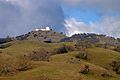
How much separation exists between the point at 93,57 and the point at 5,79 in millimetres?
58505

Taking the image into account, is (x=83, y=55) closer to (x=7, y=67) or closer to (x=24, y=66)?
(x=24, y=66)

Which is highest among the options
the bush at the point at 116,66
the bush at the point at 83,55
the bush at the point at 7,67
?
the bush at the point at 83,55

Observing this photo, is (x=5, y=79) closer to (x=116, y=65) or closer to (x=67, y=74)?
(x=67, y=74)

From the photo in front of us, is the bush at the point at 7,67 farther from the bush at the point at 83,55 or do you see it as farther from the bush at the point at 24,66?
the bush at the point at 83,55

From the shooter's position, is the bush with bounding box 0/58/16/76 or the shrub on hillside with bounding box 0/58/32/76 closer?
the bush with bounding box 0/58/16/76

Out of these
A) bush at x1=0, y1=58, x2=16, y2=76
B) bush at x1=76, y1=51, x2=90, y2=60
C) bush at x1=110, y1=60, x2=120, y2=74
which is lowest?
bush at x1=110, y1=60, x2=120, y2=74

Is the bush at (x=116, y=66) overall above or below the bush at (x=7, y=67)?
below

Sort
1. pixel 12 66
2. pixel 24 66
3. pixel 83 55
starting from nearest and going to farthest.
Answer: pixel 24 66
pixel 12 66
pixel 83 55

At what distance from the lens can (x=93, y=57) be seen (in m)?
119

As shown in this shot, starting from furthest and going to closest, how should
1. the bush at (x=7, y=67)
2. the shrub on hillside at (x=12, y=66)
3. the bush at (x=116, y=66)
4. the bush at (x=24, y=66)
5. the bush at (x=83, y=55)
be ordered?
the bush at (x=83, y=55) → the bush at (x=116, y=66) → the bush at (x=24, y=66) → the shrub on hillside at (x=12, y=66) → the bush at (x=7, y=67)

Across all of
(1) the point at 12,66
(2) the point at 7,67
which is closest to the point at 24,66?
(1) the point at 12,66

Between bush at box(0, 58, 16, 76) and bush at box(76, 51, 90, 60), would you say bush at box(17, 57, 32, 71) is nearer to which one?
bush at box(0, 58, 16, 76)

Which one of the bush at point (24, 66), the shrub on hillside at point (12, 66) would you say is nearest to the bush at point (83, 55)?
the shrub on hillside at point (12, 66)

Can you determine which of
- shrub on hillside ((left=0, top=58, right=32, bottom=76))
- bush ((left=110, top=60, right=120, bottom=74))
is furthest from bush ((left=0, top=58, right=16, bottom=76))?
bush ((left=110, top=60, right=120, bottom=74))
